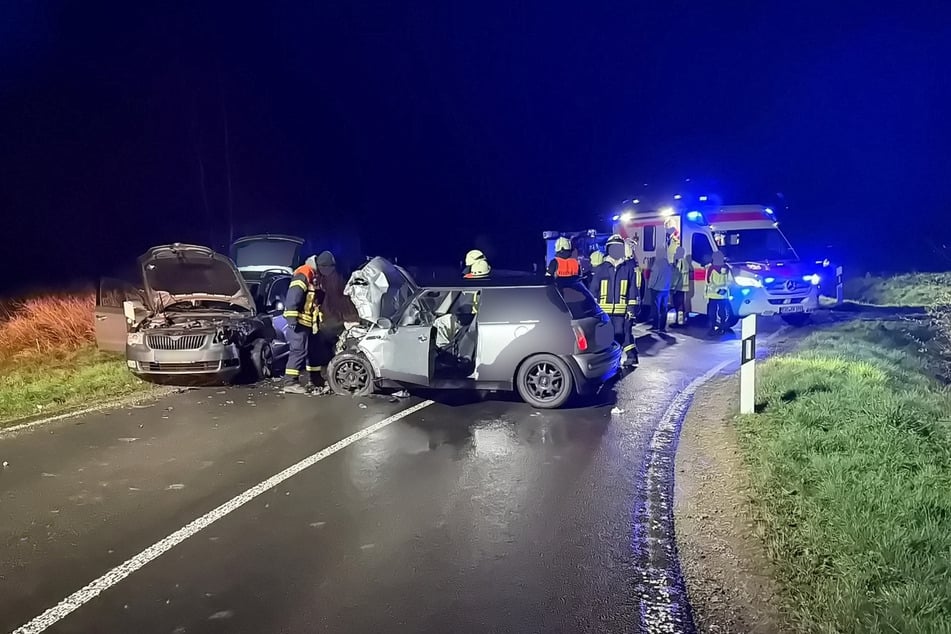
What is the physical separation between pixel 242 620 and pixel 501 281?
18.3 ft

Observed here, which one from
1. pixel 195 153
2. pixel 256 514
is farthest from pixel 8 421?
pixel 195 153

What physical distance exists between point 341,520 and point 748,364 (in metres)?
4.52

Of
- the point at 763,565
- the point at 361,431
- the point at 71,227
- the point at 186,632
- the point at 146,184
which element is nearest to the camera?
the point at 186,632

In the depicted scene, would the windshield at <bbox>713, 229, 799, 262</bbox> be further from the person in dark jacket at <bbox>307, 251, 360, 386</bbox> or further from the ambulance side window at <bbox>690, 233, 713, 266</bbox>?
the person in dark jacket at <bbox>307, 251, 360, 386</bbox>

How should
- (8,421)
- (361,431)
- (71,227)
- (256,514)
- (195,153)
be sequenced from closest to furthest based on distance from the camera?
(256,514) < (361,431) < (8,421) < (71,227) < (195,153)

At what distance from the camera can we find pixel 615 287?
1134 centimetres

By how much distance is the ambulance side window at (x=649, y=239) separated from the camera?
17.6m

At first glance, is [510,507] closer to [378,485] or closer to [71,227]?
[378,485]

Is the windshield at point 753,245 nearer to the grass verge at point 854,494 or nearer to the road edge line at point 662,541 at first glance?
the grass verge at point 854,494

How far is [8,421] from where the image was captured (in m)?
8.49

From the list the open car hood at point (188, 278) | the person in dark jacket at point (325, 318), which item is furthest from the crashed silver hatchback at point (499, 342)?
the open car hood at point (188, 278)

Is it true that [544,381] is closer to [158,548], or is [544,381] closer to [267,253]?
[158,548]

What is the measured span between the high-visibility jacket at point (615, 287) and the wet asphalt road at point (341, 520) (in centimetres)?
270

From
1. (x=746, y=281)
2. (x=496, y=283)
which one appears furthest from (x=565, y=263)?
(x=496, y=283)
